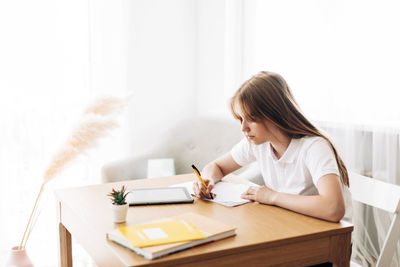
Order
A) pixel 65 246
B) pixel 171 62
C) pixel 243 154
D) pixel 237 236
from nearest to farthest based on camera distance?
pixel 237 236, pixel 65 246, pixel 243 154, pixel 171 62

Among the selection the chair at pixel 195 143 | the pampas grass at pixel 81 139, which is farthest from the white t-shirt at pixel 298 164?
the chair at pixel 195 143

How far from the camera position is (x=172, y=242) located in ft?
3.40

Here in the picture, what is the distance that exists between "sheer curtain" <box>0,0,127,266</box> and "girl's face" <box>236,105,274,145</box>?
1.27 m

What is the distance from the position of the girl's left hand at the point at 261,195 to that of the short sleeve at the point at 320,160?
5.7 inches

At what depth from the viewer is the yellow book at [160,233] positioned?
1039 mm

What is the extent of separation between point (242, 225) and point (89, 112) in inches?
46.9

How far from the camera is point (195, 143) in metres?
2.68

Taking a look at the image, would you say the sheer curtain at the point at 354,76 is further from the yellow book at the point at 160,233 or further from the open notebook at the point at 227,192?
the yellow book at the point at 160,233

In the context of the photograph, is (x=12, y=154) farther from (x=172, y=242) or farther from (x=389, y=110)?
(x=389, y=110)

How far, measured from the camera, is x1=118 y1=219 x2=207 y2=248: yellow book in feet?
3.41

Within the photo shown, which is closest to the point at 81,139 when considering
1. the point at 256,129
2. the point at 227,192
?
the point at 227,192

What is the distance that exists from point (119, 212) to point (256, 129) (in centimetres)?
56

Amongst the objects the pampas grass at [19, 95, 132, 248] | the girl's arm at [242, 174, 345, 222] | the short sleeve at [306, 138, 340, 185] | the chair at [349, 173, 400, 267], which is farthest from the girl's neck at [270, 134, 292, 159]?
the pampas grass at [19, 95, 132, 248]

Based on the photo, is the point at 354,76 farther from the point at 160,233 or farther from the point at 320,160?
the point at 160,233
